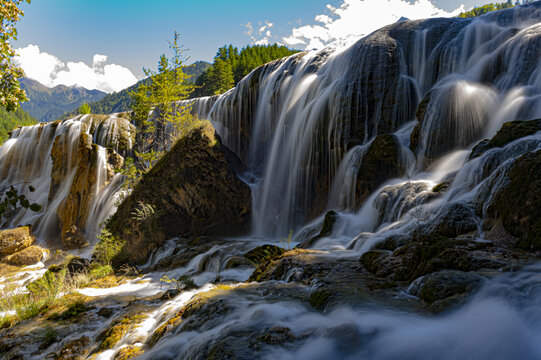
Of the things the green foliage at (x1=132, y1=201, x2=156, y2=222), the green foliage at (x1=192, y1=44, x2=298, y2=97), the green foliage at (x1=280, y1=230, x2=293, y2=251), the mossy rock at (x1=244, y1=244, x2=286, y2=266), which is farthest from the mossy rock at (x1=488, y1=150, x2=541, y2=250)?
the green foliage at (x1=192, y1=44, x2=298, y2=97)

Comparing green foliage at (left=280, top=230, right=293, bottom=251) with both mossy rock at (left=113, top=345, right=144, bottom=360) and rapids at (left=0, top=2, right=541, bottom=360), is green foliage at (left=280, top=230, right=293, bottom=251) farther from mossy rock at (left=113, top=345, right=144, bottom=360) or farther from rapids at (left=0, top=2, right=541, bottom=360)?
mossy rock at (left=113, top=345, right=144, bottom=360)

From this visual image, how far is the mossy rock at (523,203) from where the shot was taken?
11.8ft

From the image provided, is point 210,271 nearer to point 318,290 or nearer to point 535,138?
point 318,290

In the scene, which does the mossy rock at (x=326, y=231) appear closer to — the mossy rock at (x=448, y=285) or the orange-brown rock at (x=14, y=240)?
the mossy rock at (x=448, y=285)

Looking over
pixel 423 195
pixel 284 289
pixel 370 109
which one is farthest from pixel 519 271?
pixel 370 109

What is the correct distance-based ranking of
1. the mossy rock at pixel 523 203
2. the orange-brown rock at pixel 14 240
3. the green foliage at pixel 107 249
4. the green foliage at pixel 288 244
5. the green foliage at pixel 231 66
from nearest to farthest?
1. the mossy rock at pixel 523 203
2. the green foliage at pixel 288 244
3. the green foliage at pixel 107 249
4. the orange-brown rock at pixel 14 240
5. the green foliage at pixel 231 66

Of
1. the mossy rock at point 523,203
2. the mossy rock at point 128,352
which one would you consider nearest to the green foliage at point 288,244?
the mossy rock at point 523,203

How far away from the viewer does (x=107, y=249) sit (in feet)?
37.4

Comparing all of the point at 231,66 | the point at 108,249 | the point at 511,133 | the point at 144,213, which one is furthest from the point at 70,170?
the point at 231,66

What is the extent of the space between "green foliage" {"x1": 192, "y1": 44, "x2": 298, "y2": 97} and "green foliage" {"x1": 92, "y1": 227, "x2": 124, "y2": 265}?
3000 centimetres

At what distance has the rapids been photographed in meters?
2.39

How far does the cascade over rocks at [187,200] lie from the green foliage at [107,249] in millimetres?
220

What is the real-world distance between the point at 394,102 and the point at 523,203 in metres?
8.01

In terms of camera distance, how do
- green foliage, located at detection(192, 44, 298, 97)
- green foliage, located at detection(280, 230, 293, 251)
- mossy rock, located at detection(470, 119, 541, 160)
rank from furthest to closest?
green foliage, located at detection(192, 44, 298, 97) < green foliage, located at detection(280, 230, 293, 251) < mossy rock, located at detection(470, 119, 541, 160)
